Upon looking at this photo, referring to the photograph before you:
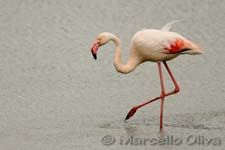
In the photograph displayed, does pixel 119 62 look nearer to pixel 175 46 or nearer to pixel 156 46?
pixel 156 46

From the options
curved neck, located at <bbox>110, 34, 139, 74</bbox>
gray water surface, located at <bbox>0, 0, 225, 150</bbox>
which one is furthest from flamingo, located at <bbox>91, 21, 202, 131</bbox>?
gray water surface, located at <bbox>0, 0, 225, 150</bbox>

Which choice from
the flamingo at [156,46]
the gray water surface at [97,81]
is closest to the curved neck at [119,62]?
the flamingo at [156,46]

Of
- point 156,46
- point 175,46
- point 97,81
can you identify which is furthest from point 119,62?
point 97,81

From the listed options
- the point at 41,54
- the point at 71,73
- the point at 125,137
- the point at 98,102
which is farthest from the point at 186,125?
the point at 41,54

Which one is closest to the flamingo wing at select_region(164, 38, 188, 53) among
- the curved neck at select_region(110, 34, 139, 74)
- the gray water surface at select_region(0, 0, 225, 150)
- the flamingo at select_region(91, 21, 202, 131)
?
the flamingo at select_region(91, 21, 202, 131)

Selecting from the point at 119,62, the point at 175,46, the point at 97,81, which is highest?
the point at 175,46

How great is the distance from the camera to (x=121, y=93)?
10867 mm

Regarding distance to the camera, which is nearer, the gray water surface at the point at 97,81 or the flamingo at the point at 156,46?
the gray water surface at the point at 97,81

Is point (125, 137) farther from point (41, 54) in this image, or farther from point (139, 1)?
point (139, 1)

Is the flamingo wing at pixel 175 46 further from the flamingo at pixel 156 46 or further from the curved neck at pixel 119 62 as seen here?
the curved neck at pixel 119 62

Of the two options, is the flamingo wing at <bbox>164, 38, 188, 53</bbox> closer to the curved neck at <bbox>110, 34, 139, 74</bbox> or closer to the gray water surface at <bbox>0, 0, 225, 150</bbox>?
the curved neck at <bbox>110, 34, 139, 74</bbox>

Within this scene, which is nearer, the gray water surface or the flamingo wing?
the gray water surface

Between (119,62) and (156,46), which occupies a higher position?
(156,46)

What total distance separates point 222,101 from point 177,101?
60cm
